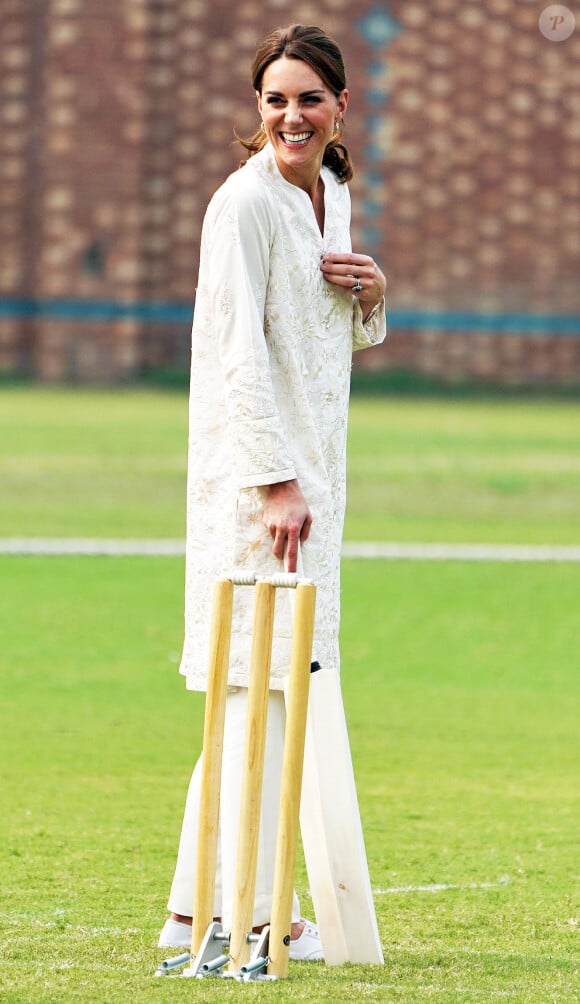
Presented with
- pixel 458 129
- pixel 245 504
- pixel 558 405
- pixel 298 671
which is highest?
pixel 458 129

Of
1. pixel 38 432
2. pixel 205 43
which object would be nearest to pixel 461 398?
pixel 205 43

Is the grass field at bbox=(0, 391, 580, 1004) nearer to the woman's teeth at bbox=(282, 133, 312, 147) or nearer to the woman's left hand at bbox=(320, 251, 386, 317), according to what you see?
the woman's left hand at bbox=(320, 251, 386, 317)

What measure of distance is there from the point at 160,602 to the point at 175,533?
13.1ft

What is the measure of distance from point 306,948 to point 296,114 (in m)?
1.72

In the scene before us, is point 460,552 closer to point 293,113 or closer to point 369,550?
point 369,550

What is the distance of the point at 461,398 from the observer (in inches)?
1615

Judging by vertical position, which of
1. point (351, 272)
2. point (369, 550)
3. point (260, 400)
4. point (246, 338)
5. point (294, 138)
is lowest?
point (369, 550)

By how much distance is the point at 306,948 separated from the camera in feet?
13.1

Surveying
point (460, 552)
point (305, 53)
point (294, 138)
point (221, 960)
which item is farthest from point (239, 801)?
point (460, 552)

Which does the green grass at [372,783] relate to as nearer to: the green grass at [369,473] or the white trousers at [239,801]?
the white trousers at [239,801]

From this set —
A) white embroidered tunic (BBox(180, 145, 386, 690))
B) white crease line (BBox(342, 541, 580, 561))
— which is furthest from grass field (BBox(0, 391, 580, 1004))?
white embroidered tunic (BBox(180, 145, 386, 690))

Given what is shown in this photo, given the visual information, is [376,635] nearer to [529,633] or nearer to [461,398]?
[529,633]

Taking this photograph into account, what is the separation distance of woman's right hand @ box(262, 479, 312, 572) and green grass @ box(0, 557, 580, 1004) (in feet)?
2.78

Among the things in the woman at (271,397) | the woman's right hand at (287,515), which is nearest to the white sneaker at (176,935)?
the woman at (271,397)
